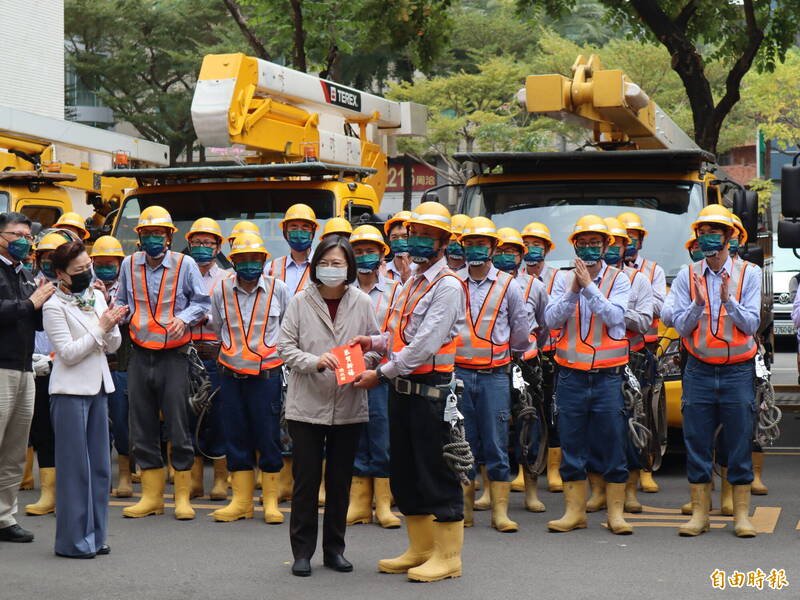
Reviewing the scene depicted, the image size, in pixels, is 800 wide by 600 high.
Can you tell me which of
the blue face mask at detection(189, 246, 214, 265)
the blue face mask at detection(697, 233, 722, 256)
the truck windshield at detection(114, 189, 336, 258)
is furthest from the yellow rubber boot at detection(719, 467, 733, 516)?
the blue face mask at detection(189, 246, 214, 265)

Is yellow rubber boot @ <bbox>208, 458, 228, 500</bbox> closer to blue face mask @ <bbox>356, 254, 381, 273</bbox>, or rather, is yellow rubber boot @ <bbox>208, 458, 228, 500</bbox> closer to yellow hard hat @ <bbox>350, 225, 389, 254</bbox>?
blue face mask @ <bbox>356, 254, 381, 273</bbox>

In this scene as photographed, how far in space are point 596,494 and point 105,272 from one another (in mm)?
4150

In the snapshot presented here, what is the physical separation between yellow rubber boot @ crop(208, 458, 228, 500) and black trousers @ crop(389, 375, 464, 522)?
3.28 m

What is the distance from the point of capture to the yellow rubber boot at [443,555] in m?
7.47

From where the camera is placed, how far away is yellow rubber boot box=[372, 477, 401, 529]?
30.4 ft

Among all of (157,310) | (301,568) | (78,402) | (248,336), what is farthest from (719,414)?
(78,402)

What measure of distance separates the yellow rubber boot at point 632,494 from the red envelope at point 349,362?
3.19m

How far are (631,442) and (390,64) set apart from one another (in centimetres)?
3451

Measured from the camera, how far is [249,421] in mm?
9477

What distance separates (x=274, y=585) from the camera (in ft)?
24.2

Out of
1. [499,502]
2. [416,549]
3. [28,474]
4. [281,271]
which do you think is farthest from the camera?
[28,474]

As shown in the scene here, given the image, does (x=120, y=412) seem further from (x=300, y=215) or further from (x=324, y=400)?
(x=324, y=400)

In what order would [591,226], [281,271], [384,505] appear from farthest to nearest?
[281,271], [384,505], [591,226]

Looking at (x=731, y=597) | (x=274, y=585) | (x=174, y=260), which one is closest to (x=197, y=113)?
(x=174, y=260)
